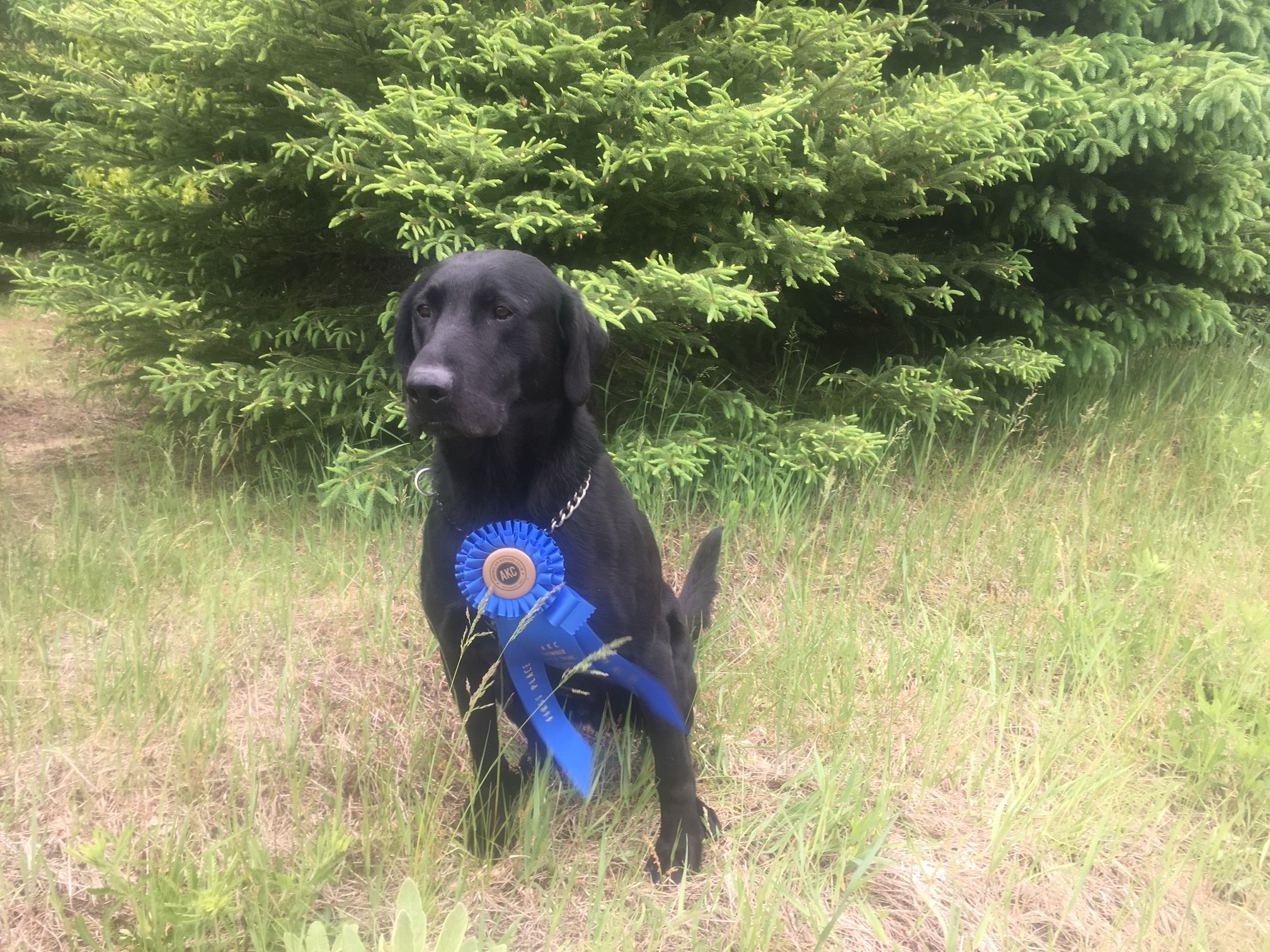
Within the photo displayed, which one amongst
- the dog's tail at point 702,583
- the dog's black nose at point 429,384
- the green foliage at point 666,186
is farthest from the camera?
the green foliage at point 666,186

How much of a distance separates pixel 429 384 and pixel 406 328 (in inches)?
20.8

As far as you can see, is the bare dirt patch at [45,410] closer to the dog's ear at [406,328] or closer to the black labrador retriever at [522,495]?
the dog's ear at [406,328]

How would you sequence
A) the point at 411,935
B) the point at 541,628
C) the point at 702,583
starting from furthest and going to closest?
1. the point at 702,583
2. the point at 541,628
3. the point at 411,935

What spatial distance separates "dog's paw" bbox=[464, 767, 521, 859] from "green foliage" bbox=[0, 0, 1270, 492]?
1.36 meters

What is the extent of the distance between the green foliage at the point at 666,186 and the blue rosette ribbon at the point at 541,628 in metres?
1.16

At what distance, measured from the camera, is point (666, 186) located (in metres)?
2.94

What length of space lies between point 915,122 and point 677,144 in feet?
2.95

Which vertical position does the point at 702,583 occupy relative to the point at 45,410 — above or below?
above

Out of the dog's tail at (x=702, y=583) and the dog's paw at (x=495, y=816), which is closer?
the dog's paw at (x=495, y=816)

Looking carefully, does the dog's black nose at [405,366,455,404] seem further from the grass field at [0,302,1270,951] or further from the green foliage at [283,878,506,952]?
the green foliage at [283,878,506,952]

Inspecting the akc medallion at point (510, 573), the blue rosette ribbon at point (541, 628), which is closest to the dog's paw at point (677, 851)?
the blue rosette ribbon at point (541, 628)

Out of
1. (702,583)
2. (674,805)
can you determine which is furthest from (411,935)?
(702,583)

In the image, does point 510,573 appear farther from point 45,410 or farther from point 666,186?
point 45,410

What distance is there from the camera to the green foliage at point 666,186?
8.81ft
